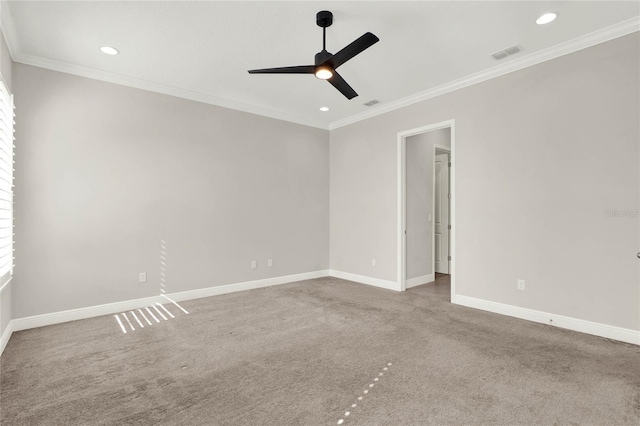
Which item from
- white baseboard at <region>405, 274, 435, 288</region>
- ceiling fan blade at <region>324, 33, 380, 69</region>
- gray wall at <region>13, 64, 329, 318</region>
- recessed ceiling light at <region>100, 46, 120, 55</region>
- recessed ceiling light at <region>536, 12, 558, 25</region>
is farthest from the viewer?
white baseboard at <region>405, 274, 435, 288</region>

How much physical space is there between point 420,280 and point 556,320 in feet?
7.06

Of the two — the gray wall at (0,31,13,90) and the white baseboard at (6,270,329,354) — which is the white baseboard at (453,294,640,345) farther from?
the gray wall at (0,31,13,90)

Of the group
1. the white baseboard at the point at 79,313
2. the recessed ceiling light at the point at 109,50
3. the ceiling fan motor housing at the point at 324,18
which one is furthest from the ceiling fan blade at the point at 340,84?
the white baseboard at the point at 79,313

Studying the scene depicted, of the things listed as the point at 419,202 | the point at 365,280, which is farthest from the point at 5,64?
the point at 419,202

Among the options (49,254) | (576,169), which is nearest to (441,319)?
(576,169)

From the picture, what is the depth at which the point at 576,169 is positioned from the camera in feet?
10.4

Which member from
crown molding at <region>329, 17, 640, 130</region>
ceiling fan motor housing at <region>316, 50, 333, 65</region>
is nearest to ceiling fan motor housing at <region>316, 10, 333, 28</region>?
ceiling fan motor housing at <region>316, 50, 333, 65</region>

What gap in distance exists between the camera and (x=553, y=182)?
333 cm

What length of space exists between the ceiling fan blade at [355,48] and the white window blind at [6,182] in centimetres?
286

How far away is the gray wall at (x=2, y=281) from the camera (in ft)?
9.25

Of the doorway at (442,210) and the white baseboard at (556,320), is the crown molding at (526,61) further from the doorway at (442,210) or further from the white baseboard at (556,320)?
the white baseboard at (556,320)

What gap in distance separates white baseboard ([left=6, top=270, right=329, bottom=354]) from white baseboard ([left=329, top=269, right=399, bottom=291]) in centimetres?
101

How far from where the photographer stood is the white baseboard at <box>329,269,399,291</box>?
499 centimetres

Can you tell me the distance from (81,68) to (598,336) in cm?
609
